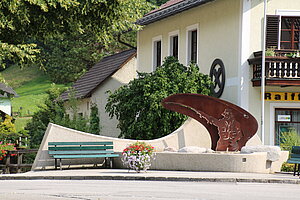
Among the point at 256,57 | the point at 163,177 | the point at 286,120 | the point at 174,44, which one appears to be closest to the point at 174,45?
the point at 174,44

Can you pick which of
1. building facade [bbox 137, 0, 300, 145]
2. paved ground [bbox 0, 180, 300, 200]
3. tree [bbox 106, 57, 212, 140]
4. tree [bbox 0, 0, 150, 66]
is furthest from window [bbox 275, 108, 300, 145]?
paved ground [bbox 0, 180, 300, 200]

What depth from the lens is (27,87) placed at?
320 feet

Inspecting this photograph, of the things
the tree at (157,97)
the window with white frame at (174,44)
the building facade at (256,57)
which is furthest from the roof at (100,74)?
the building facade at (256,57)

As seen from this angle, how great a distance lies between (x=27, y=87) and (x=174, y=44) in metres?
63.8

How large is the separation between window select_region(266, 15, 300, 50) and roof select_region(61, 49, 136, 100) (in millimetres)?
16253

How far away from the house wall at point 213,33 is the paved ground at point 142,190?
11229 mm

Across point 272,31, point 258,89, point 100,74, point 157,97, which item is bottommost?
point 157,97

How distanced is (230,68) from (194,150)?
649cm

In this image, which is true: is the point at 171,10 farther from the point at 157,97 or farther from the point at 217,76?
the point at 157,97

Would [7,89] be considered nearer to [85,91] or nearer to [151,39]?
[85,91]

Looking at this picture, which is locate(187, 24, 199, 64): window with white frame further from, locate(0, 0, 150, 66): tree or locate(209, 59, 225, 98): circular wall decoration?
locate(0, 0, 150, 66): tree

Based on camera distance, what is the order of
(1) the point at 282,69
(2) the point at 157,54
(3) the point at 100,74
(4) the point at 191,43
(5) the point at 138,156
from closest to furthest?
(5) the point at 138,156 < (1) the point at 282,69 < (4) the point at 191,43 < (2) the point at 157,54 < (3) the point at 100,74

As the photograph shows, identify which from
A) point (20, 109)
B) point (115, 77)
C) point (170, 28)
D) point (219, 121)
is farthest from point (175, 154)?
point (20, 109)

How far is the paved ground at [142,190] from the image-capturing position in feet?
47.6
